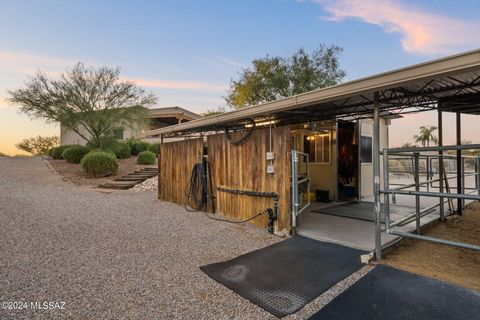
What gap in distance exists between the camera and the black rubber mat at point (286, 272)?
242cm

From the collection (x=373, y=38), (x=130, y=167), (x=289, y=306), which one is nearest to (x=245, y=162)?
(x=289, y=306)

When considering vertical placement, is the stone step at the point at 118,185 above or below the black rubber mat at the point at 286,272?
above

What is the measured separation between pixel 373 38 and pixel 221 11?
5.24 metres

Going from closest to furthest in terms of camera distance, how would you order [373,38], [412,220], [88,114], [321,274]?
[321,274], [412,220], [373,38], [88,114]

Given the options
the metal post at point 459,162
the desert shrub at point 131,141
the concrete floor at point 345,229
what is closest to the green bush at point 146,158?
the desert shrub at point 131,141

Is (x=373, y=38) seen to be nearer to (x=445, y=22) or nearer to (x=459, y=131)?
(x=445, y=22)

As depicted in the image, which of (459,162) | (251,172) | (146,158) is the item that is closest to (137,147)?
(146,158)

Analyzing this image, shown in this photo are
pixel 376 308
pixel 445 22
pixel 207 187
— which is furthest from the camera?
pixel 445 22

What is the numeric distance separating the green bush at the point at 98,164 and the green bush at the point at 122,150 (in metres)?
2.69

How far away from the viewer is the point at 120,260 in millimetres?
3305

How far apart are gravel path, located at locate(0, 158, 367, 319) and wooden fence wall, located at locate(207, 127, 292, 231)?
A: 41cm

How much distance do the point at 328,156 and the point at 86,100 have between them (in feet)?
40.7

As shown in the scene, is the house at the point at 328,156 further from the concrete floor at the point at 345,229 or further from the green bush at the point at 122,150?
the green bush at the point at 122,150

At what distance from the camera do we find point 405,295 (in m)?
2.40
